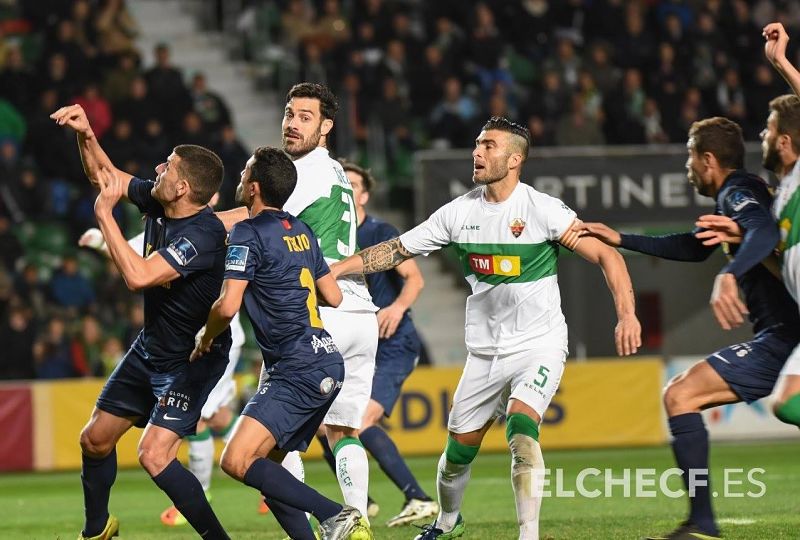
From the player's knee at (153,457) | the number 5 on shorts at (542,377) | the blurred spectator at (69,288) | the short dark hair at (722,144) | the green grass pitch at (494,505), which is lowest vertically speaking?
the green grass pitch at (494,505)

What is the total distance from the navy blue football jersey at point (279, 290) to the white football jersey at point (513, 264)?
1142mm

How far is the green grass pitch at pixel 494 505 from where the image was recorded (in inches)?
340

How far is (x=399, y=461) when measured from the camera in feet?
31.6

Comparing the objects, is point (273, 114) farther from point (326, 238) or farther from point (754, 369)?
point (754, 369)

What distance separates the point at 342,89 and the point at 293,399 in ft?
42.4

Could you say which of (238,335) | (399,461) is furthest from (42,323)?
(399,461)

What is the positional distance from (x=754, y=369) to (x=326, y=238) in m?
2.61

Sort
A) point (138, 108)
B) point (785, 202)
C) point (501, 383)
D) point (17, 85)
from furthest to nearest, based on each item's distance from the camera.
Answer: point (138, 108) → point (17, 85) → point (501, 383) → point (785, 202)

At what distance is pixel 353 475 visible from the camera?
796 cm

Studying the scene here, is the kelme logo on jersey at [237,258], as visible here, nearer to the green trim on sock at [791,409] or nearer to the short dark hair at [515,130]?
the short dark hair at [515,130]

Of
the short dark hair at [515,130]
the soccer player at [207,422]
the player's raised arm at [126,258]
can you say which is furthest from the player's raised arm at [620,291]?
the soccer player at [207,422]

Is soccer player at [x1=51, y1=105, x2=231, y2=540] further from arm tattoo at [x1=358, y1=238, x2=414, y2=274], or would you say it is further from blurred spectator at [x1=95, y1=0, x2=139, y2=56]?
blurred spectator at [x1=95, y1=0, x2=139, y2=56]

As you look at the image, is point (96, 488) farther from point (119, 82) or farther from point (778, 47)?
point (119, 82)

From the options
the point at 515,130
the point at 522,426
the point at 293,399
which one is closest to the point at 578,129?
the point at 515,130
